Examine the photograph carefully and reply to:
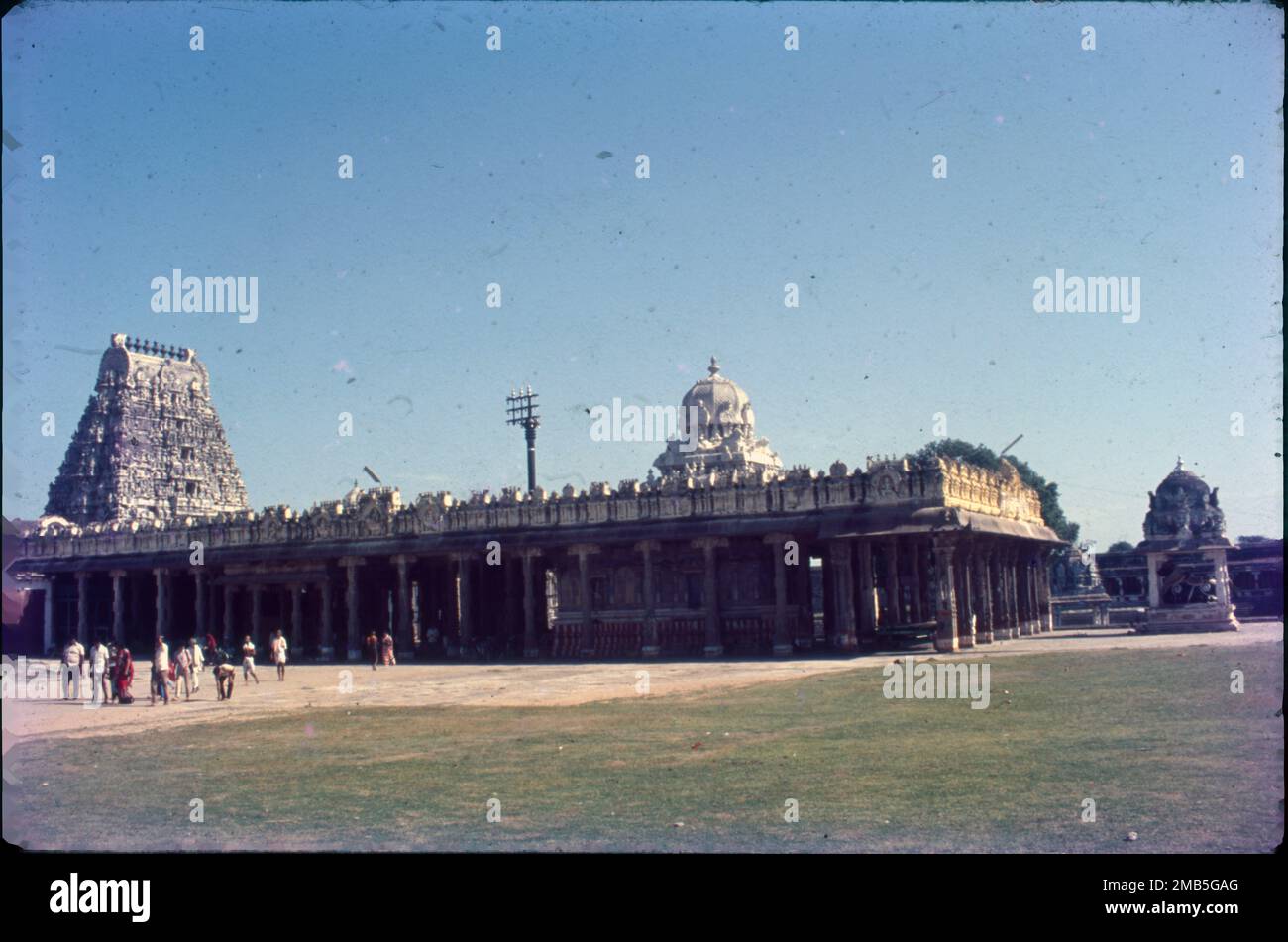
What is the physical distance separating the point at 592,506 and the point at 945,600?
44.9 feet

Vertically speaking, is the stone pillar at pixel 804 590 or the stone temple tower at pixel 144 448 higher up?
the stone temple tower at pixel 144 448

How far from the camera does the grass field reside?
1072 centimetres

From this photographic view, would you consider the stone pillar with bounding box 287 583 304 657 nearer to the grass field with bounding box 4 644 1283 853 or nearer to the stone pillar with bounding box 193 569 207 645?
the stone pillar with bounding box 193 569 207 645

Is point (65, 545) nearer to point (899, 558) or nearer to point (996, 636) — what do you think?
point (899, 558)

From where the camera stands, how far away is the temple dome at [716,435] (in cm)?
6203

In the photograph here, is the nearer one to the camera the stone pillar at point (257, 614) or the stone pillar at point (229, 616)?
the stone pillar at point (257, 614)

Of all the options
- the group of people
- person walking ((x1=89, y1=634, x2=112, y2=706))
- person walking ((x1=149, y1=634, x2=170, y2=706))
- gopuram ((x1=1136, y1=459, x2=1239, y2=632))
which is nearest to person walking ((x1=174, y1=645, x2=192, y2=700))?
the group of people

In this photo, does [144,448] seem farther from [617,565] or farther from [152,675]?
[152,675]

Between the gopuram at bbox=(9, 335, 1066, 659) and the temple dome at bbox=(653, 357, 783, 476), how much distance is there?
0.14m

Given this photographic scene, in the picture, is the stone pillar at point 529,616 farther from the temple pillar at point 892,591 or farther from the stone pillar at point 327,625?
the temple pillar at point 892,591

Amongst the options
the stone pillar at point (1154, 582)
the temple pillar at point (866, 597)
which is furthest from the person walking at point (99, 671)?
the stone pillar at point (1154, 582)

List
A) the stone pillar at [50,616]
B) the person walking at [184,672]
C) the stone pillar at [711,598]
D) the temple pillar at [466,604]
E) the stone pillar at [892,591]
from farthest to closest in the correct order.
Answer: the stone pillar at [50,616] → the temple pillar at [466,604] → the stone pillar at [892,591] → the stone pillar at [711,598] → the person walking at [184,672]

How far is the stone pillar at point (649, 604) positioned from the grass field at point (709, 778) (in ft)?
62.6
